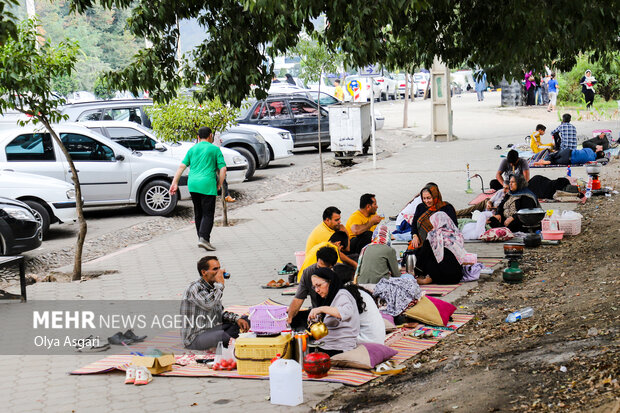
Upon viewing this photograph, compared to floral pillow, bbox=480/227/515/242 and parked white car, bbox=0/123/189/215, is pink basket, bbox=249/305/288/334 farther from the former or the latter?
parked white car, bbox=0/123/189/215

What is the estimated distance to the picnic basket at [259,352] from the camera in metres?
7.16

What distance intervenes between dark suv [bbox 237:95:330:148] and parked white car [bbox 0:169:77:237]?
1115cm

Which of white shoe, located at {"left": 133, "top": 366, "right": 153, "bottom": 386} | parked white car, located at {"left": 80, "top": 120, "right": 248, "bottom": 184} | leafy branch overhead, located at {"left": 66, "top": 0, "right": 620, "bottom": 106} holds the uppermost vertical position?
leafy branch overhead, located at {"left": 66, "top": 0, "right": 620, "bottom": 106}

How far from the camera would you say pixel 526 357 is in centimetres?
676

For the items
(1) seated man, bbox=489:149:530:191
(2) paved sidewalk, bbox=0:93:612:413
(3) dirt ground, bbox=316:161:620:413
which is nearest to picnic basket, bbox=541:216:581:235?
(1) seated man, bbox=489:149:530:191

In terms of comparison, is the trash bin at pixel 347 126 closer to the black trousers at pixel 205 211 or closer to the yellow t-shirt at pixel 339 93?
the black trousers at pixel 205 211

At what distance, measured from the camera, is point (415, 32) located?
34.5ft

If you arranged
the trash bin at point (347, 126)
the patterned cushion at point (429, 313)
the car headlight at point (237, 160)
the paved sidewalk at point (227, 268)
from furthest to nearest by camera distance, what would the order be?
the trash bin at point (347, 126), the car headlight at point (237, 160), the patterned cushion at point (429, 313), the paved sidewalk at point (227, 268)

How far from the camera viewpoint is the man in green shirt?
42.2 feet

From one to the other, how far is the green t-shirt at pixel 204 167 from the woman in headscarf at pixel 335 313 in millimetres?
5466

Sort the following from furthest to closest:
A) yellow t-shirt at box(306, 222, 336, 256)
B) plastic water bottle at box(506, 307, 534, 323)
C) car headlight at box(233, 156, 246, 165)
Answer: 1. car headlight at box(233, 156, 246, 165)
2. yellow t-shirt at box(306, 222, 336, 256)
3. plastic water bottle at box(506, 307, 534, 323)

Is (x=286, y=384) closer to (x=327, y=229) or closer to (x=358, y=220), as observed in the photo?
(x=327, y=229)

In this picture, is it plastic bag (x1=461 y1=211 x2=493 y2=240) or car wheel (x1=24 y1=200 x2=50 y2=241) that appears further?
car wheel (x1=24 y1=200 x2=50 y2=241)

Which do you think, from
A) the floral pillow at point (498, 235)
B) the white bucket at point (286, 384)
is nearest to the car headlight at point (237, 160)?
the floral pillow at point (498, 235)
